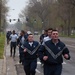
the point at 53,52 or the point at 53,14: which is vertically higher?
the point at 53,14

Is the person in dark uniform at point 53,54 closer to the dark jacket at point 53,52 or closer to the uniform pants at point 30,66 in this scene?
the dark jacket at point 53,52

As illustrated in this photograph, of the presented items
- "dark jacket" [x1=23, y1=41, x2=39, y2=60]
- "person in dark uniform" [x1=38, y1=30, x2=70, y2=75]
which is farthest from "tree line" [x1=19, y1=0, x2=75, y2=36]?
"person in dark uniform" [x1=38, y1=30, x2=70, y2=75]

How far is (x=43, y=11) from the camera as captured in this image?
12700 cm

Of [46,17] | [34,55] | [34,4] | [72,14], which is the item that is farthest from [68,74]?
[46,17]

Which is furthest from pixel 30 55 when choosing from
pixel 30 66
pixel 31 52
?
pixel 30 66

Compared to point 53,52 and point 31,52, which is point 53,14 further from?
point 53,52

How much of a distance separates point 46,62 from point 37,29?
14319 cm

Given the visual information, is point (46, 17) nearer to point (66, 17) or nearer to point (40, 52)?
point (66, 17)

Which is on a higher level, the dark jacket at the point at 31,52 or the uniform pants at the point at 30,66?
the dark jacket at the point at 31,52

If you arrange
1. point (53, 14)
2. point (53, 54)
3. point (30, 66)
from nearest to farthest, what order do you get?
point (53, 54) → point (30, 66) → point (53, 14)

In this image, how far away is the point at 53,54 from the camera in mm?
8758

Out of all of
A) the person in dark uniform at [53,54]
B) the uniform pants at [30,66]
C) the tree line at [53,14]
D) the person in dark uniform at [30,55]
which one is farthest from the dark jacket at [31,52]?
the tree line at [53,14]

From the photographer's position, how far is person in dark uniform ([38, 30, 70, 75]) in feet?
28.7

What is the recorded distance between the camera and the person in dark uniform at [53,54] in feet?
28.7
